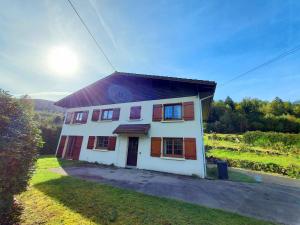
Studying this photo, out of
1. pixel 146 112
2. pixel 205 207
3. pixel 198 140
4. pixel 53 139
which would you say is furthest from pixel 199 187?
pixel 53 139

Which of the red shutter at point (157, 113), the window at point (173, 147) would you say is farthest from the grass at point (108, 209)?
the red shutter at point (157, 113)

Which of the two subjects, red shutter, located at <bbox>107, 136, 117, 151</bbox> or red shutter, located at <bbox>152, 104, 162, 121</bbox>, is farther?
red shutter, located at <bbox>107, 136, 117, 151</bbox>

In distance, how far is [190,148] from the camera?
10625 millimetres

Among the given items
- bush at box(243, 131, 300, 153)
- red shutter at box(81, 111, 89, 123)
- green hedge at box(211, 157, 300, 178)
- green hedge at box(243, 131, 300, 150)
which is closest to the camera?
green hedge at box(211, 157, 300, 178)

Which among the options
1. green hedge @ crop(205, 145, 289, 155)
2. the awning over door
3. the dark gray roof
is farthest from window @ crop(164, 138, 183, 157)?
green hedge @ crop(205, 145, 289, 155)

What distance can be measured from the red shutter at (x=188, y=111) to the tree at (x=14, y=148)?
337 inches

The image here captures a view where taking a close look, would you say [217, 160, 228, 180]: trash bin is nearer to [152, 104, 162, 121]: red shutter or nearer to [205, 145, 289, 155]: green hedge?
[152, 104, 162, 121]: red shutter

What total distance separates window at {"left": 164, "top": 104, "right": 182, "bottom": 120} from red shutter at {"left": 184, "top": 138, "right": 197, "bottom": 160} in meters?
1.74

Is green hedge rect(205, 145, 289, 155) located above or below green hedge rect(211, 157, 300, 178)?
above

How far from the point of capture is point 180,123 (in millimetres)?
11391

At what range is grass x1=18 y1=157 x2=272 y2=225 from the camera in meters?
4.49

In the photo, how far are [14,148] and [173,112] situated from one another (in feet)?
30.7

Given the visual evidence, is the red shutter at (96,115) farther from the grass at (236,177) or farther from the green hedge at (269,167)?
the green hedge at (269,167)

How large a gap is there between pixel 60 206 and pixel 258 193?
27.4 ft
